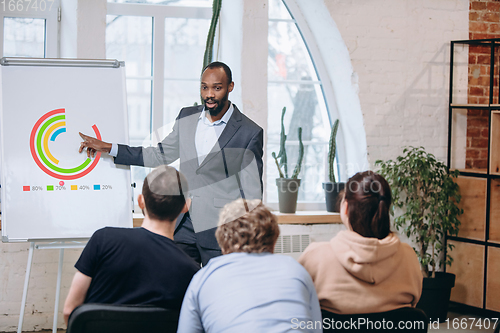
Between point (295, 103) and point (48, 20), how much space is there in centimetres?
183

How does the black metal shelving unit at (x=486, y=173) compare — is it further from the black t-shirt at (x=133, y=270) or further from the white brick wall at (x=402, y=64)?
the black t-shirt at (x=133, y=270)

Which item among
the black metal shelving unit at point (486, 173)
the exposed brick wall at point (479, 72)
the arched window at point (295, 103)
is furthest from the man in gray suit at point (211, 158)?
the exposed brick wall at point (479, 72)

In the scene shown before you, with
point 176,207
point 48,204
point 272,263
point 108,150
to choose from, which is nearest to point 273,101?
point 108,150

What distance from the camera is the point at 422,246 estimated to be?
3195 millimetres

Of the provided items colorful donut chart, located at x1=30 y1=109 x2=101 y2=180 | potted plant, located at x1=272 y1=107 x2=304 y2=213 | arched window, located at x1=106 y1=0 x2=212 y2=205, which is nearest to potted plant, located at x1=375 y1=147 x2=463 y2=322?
potted plant, located at x1=272 y1=107 x2=304 y2=213

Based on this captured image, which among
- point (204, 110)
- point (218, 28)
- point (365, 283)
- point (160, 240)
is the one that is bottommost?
point (365, 283)

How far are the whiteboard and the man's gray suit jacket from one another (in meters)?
0.39

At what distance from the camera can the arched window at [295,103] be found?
11.6ft

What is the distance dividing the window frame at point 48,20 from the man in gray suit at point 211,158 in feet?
3.78

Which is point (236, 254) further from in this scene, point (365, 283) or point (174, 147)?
point (174, 147)

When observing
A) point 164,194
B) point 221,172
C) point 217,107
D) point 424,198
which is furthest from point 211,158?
point 424,198

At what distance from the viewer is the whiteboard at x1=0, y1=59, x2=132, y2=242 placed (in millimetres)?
2252

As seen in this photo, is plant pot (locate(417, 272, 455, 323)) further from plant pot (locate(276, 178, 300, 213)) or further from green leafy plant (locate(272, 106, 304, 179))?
green leafy plant (locate(272, 106, 304, 179))

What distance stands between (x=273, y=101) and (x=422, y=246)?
149cm
